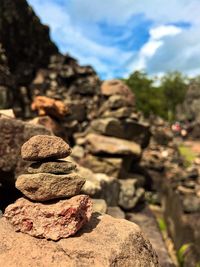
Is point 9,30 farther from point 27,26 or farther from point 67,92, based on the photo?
point 67,92

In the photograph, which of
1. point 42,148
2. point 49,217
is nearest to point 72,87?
point 42,148

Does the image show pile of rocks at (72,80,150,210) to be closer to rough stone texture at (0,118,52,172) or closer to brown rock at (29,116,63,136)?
brown rock at (29,116,63,136)

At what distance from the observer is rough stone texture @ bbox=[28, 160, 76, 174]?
15.9ft

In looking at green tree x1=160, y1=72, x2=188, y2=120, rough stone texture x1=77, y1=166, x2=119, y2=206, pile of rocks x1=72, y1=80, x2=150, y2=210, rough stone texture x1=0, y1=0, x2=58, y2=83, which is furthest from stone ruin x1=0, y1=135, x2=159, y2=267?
green tree x1=160, y1=72, x2=188, y2=120

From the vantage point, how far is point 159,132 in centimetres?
3609

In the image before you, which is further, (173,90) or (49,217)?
(173,90)

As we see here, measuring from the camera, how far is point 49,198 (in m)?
4.70

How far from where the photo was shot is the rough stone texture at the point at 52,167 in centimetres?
485

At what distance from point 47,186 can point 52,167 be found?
0.33 meters

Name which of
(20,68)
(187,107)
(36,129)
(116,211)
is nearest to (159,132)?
(20,68)

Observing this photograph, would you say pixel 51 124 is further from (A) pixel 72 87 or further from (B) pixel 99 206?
(A) pixel 72 87

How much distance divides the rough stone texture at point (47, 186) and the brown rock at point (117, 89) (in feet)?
44.0

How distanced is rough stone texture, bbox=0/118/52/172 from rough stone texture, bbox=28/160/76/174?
2077mm

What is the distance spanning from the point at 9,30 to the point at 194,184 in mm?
13367
